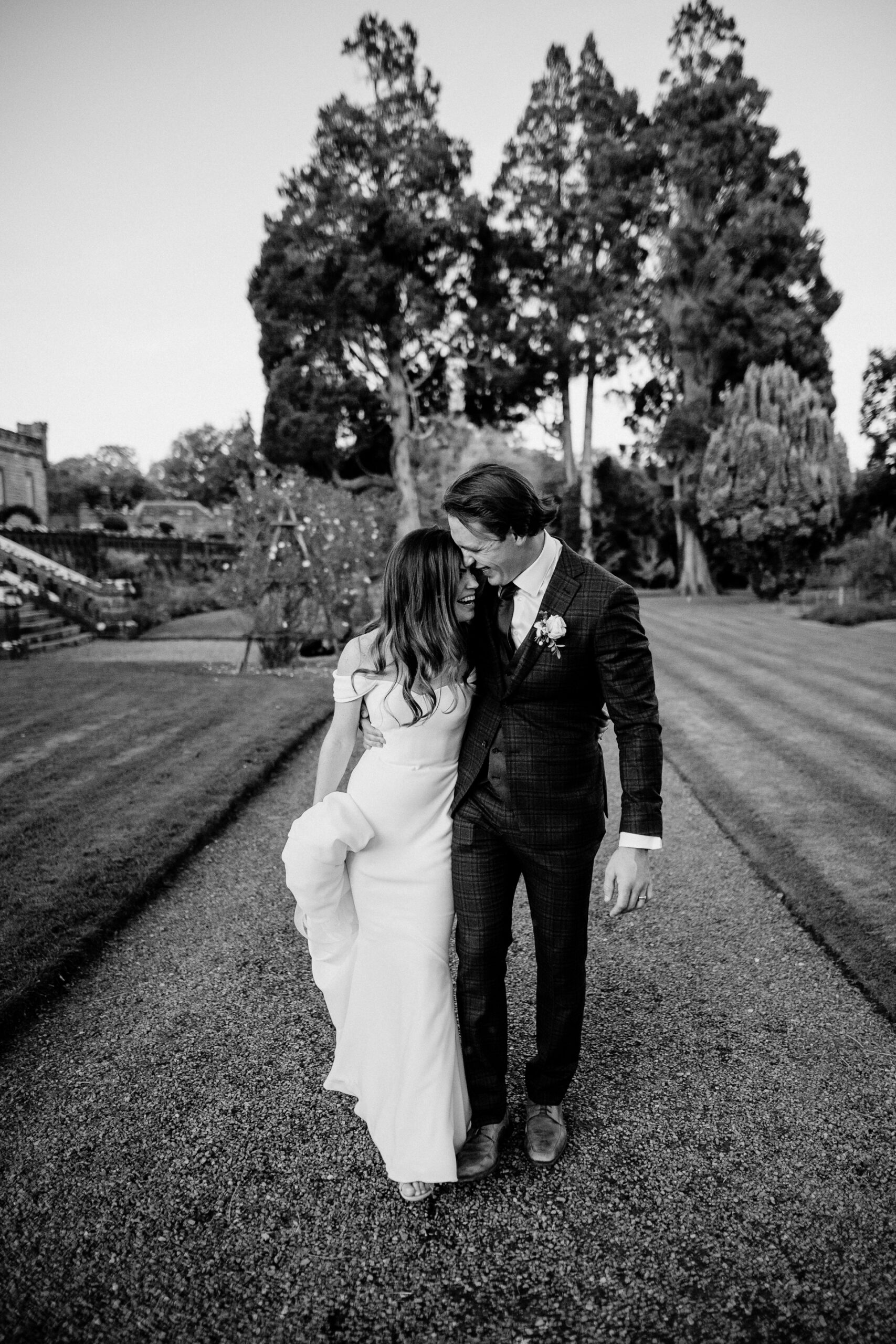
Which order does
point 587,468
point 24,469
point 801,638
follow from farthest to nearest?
point 24,469 → point 587,468 → point 801,638

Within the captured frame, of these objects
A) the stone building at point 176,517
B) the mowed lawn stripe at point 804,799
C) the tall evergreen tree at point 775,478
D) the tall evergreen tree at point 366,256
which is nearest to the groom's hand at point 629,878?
the mowed lawn stripe at point 804,799

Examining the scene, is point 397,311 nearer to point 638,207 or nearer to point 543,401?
point 543,401

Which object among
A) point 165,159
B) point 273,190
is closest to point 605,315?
point 273,190

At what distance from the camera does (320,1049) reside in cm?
311

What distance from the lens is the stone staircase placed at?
47.2 feet

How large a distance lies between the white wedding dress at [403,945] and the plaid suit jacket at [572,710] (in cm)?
13

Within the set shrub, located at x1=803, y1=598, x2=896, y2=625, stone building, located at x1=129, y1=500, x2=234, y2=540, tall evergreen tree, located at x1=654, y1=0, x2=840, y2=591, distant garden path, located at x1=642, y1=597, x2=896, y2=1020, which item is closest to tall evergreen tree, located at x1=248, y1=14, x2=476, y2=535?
tall evergreen tree, located at x1=654, y1=0, x2=840, y2=591

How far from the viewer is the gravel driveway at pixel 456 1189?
1.96 m

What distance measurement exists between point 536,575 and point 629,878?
924 mm

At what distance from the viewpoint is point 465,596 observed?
2.24 metres

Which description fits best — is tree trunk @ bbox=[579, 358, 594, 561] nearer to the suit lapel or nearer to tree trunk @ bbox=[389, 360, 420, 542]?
tree trunk @ bbox=[389, 360, 420, 542]

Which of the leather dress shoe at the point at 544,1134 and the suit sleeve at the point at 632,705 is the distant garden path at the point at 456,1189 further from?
the suit sleeve at the point at 632,705

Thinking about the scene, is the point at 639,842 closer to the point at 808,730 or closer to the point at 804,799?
the point at 804,799

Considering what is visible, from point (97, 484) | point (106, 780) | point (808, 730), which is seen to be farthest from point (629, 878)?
point (97, 484)
